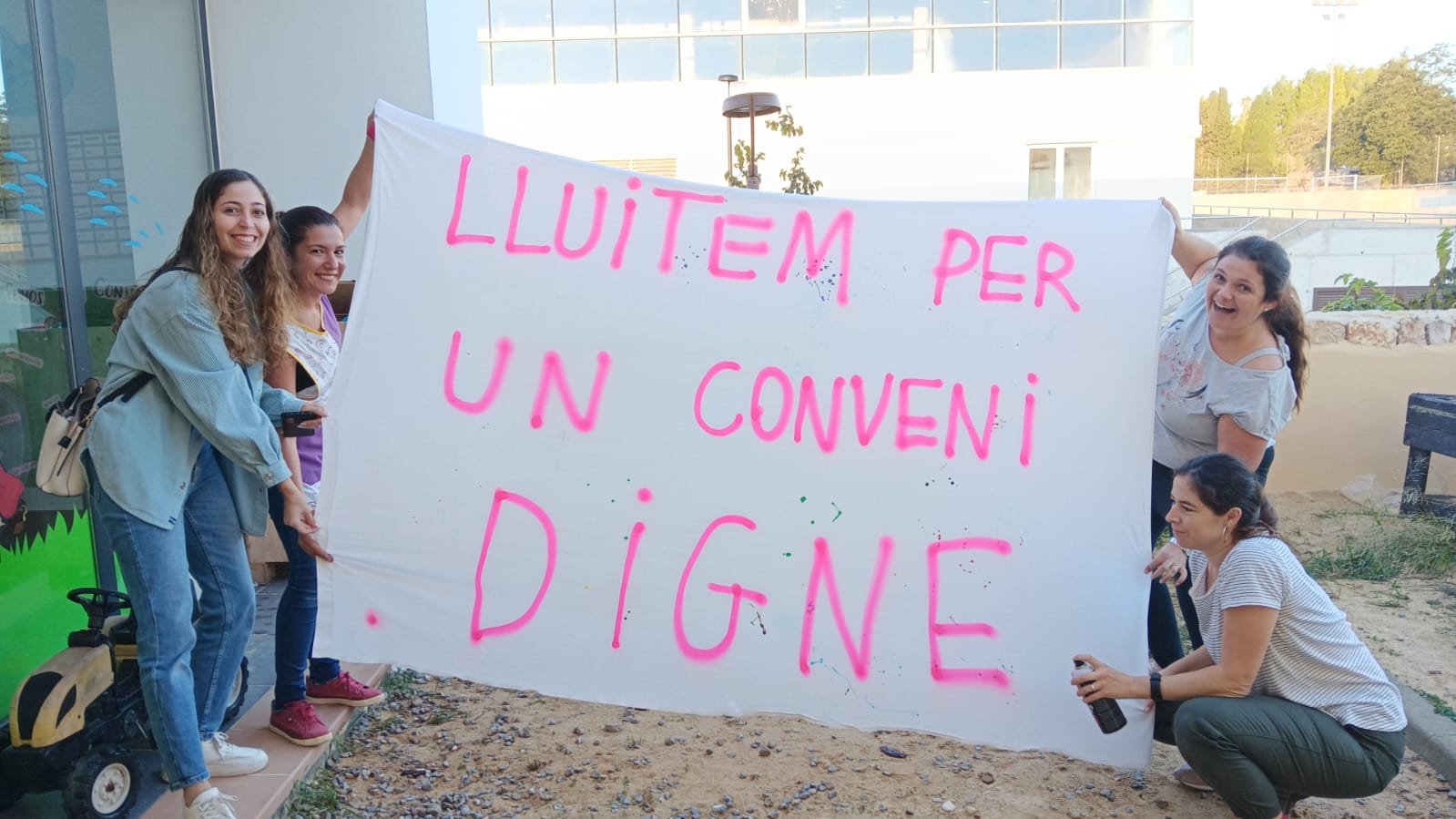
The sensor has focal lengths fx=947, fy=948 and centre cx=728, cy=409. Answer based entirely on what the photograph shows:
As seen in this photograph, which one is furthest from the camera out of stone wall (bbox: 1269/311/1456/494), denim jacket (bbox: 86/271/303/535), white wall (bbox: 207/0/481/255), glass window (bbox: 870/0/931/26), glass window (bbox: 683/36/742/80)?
glass window (bbox: 683/36/742/80)

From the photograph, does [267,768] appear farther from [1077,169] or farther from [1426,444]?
[1077,169]

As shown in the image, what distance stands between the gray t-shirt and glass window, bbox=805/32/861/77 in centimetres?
1431

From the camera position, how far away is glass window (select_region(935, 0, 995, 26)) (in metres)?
15.8

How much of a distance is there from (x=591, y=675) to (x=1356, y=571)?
12.3 feet

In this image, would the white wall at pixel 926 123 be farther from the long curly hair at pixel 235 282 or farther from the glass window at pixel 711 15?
the long curly hair at pixel 235 282

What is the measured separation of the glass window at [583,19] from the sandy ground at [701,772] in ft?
47.9

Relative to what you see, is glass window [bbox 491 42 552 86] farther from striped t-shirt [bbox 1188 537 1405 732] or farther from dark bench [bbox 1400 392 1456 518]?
striped t-shirt [bbox 1188 537 1405 732]

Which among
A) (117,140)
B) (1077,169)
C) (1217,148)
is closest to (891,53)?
(1077,169)

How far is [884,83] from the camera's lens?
51.8 ft

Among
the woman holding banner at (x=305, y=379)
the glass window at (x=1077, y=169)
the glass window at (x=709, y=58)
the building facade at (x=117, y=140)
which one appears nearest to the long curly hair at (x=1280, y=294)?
the woman holding banner at (x=305, y=379)

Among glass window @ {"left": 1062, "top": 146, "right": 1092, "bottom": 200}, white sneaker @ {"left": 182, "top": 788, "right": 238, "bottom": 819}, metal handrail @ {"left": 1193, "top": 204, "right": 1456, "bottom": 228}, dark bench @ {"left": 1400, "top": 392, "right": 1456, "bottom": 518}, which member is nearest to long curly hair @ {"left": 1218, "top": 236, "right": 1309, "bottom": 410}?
white sneaker @ {"left": 182, "top": 788, "right": 238, "bottom": 819}

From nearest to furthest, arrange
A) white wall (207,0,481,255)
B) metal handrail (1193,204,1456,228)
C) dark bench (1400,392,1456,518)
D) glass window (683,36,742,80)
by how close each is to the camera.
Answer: white wall (207,0,481,255) → dark bench (1400,392,1456,518) → glass window (683,36,742,80) → metal handrail (1193,204,1456,228)

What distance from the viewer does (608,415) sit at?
2.24m

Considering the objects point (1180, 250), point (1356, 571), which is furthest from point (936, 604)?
point (1356, 571)
